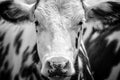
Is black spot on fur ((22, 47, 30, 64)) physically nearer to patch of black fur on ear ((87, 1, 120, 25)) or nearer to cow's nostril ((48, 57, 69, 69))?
patch of black fur on ear ((87, 1, 120, 25))

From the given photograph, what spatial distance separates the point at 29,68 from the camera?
149 inches

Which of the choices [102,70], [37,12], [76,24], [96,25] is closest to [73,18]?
[76,24]

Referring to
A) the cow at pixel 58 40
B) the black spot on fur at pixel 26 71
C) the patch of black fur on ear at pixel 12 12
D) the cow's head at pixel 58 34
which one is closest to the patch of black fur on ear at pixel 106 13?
the cow at pixel 58 40

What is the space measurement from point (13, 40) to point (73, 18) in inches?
49.1

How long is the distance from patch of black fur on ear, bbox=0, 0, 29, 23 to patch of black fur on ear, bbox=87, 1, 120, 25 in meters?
0.74

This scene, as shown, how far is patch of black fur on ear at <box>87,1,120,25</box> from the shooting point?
3637 millimetres

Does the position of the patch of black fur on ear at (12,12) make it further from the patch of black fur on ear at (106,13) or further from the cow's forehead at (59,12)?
the patch of black fur on ear at (106,13)

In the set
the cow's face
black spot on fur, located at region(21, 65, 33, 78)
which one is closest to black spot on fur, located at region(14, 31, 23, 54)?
black spot on fur, located at region(21, 65, 33, 78)

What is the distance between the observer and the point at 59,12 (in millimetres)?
3254

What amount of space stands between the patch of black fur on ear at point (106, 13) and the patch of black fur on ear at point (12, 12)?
74cm

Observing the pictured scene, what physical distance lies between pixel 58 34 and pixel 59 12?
0.78 ft

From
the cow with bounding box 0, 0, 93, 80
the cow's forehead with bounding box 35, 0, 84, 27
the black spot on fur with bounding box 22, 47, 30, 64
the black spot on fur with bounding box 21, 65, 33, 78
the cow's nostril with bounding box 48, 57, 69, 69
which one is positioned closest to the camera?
the cow's nostril with bounding box 48, 57, 69, 69

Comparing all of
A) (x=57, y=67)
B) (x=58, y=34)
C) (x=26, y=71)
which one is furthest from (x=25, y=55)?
(x=57, y=67)

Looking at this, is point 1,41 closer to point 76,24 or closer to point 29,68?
point 29,68
